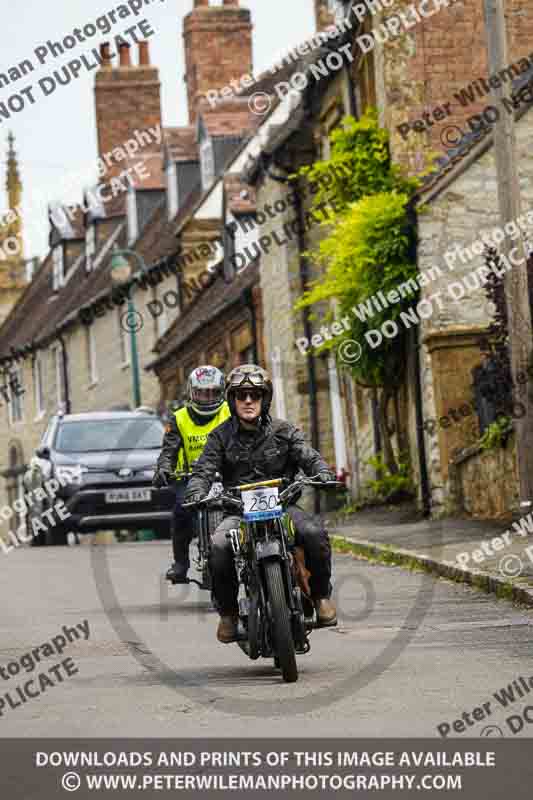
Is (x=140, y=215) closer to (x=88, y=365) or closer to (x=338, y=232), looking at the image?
(x=88, y=365)

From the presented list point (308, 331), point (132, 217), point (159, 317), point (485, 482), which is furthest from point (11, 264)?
point (485, 482)

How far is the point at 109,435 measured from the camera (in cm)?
2361

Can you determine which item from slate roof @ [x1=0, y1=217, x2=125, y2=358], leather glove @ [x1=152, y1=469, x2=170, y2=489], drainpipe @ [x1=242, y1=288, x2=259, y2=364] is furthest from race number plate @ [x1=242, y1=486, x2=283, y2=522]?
slate roof @ [x1=0, y1=217, x2=125, y2=358]

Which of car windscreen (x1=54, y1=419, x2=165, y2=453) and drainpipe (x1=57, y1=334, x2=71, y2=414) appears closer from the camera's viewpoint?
car windscreen (x1=54, y1=419, x2=165, y2=453)

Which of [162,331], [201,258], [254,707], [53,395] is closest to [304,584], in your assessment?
[254,707]

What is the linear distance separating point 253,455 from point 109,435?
1435 centimetres

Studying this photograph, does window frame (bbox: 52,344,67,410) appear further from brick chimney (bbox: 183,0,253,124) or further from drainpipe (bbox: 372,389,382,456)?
drainpipe (bbox: 372,389,382,456)

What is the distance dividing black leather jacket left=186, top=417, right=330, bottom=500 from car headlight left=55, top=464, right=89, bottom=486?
12.9 metres

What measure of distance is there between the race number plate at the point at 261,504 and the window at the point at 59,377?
152ft

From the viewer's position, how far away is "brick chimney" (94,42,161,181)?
53.0 m

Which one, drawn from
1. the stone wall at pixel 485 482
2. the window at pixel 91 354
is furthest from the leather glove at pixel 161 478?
the window at pixel 91 354

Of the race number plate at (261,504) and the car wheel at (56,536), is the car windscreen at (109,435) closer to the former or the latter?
the car wheel at (56,536)

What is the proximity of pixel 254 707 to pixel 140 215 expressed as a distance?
140ft
